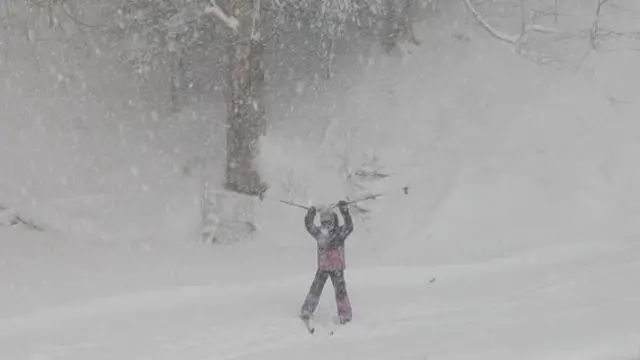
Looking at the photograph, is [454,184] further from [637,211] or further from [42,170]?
[42,170]

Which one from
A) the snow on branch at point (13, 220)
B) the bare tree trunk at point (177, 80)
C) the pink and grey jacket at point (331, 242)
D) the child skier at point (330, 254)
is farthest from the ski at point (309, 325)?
the bare tree trunk at point (177, 80)

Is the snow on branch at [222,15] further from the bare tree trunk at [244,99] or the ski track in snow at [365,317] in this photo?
the ski track in snow at [365,317]

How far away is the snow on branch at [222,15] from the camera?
541 inches

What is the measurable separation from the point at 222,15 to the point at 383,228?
166 inches

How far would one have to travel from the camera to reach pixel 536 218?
14.2 m

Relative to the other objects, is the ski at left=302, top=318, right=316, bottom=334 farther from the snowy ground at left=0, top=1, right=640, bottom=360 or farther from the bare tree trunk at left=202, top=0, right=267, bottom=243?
the bare tree trunk at left=202, top=0, right=267, bottom=243

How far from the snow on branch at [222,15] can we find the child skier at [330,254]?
4467 millimetres

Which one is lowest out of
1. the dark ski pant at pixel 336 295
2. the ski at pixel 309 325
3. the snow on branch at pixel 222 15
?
the ski at pixel 309 325

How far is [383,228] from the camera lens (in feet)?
48.1

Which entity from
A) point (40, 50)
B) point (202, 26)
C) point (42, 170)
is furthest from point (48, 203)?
point (40, 50)

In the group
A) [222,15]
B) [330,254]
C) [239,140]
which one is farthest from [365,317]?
[222,15]

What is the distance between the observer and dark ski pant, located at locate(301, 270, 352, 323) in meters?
10.6

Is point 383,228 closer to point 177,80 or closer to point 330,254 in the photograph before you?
point 330,254

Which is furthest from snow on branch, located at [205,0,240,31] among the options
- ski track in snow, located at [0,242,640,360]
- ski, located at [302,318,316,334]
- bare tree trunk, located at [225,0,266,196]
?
ski, located at [302,318,316,334]
